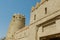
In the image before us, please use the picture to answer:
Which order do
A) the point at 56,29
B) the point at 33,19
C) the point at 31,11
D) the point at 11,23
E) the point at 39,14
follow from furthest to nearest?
the point at 11,23, the point at 31,11, the point at 33,19, the point at 39,14, the point at 56,29

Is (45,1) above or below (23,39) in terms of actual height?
above

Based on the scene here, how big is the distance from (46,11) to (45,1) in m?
1.18

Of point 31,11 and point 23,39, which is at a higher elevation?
point 31,11

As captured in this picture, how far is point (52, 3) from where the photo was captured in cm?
1230

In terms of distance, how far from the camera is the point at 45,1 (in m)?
13.7

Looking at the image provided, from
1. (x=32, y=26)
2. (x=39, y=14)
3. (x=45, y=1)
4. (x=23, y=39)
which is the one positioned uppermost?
(x=45, y=1)

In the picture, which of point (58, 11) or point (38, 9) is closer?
point (58, 11)

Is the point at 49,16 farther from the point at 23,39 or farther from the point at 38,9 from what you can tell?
the point at 23,39

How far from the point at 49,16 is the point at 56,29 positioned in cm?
174

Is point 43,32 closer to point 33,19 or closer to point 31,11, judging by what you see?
point 33,19

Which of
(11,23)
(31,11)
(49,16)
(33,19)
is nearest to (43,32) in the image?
(49,16)

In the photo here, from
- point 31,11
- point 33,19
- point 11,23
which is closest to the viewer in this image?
point 33,19

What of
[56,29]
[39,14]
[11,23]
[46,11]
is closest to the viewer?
[56,29]

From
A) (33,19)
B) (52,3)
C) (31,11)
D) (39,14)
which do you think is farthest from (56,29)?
(31,11)
